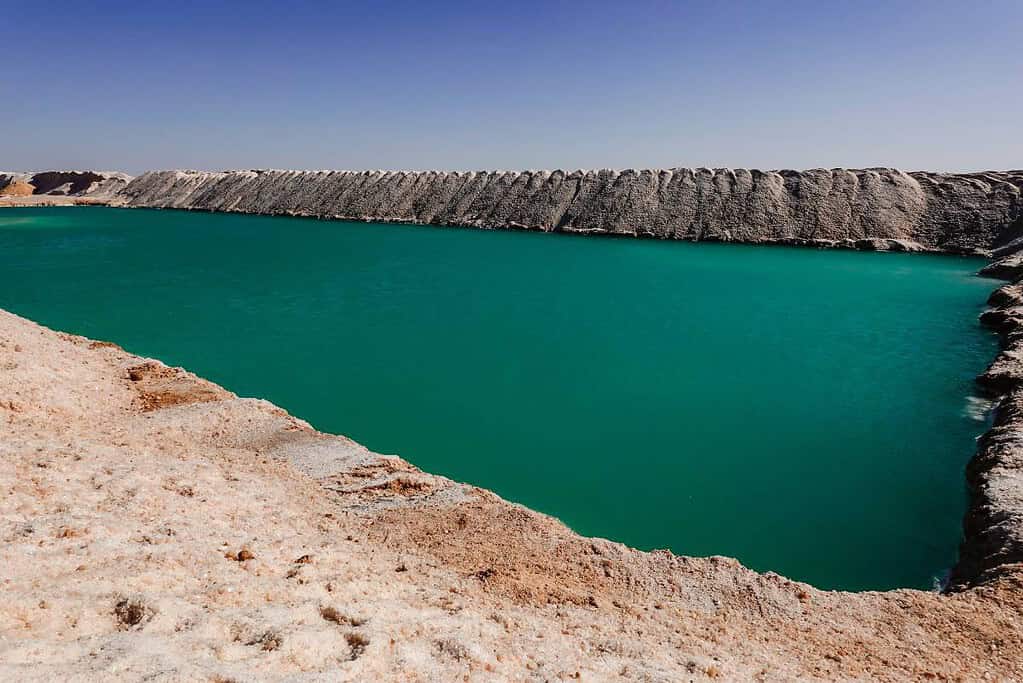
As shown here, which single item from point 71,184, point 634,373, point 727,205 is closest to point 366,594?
point 634,373

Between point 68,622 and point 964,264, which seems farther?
point 964,264

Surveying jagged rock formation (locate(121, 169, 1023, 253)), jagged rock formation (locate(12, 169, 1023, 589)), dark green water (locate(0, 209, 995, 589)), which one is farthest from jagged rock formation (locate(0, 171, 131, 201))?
dark green water (locate(0, 209, 995, 589))

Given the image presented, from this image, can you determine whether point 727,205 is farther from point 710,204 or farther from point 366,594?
point 366,594

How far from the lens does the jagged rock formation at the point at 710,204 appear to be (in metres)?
43.3

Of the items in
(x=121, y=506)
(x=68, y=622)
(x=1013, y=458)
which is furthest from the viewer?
(x=1013, y=458)

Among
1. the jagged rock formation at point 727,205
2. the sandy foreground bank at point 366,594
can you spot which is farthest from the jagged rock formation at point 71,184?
the sandy foreground bank at point 366,594

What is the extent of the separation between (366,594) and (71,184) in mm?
120486

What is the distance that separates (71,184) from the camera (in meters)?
99.7

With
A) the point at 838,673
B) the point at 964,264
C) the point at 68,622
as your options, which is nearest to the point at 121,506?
the point at 68,622

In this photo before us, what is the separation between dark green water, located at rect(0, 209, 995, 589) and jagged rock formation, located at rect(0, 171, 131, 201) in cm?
7061

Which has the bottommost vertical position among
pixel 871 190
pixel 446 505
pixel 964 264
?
pixel 446 505

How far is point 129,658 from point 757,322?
22511mm

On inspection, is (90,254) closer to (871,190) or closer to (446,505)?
(446,505)

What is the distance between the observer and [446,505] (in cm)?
820
